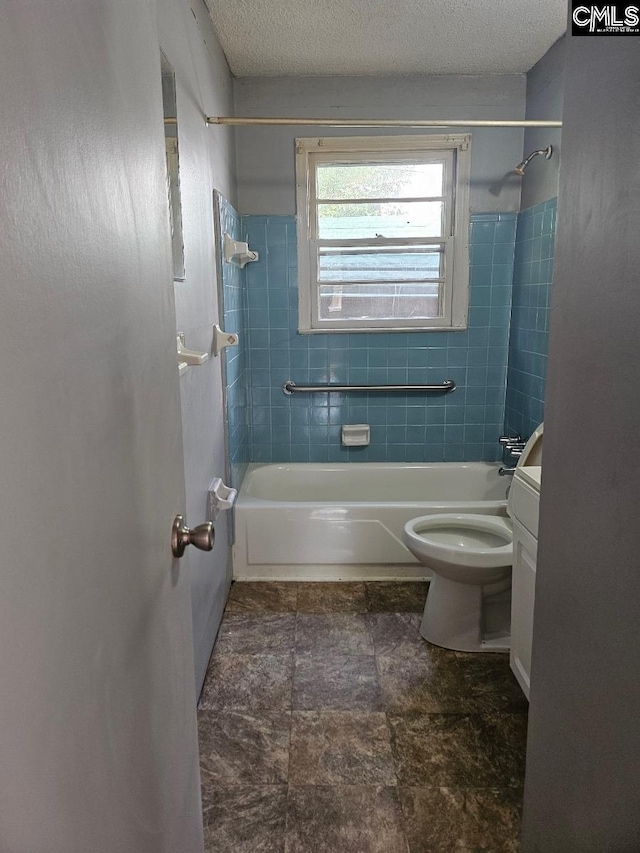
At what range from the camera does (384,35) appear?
104 inches

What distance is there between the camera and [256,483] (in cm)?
337

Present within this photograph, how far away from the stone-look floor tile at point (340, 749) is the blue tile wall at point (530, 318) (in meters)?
1.73

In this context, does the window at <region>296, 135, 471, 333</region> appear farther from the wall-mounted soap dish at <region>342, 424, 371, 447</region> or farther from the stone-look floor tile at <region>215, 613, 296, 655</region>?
the stone-look floor tile at <region>215, 613, 296, 655</region>

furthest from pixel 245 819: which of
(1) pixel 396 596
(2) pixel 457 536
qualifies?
(2) pixel 457 536

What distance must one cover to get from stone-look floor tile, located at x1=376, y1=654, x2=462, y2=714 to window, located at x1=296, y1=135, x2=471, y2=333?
1852 mm

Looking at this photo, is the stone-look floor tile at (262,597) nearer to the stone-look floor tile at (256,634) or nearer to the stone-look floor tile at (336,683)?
the stone-look floor tile at (256,634)

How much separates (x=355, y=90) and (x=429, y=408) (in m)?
1.80

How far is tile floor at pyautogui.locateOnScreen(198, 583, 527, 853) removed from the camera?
→ 153cm

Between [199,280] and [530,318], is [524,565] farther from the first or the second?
[530,318]

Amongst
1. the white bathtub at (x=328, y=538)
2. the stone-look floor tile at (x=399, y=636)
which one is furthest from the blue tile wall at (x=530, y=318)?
the stone-look floor tile at (x=399, y=636)

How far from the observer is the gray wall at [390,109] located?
3.12 m

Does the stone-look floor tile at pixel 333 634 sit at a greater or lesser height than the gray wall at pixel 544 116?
lesser

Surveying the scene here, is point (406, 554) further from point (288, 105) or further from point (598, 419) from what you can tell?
point (288, 105)

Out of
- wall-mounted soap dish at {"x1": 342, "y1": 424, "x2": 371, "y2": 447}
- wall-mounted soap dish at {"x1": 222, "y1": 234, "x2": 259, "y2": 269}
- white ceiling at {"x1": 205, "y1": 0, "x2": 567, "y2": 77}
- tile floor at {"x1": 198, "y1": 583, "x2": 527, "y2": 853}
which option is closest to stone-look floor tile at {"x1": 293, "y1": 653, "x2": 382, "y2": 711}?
tile floor at {"x1": 198, "y1": 583, "x2": 527, "y2": 853}
